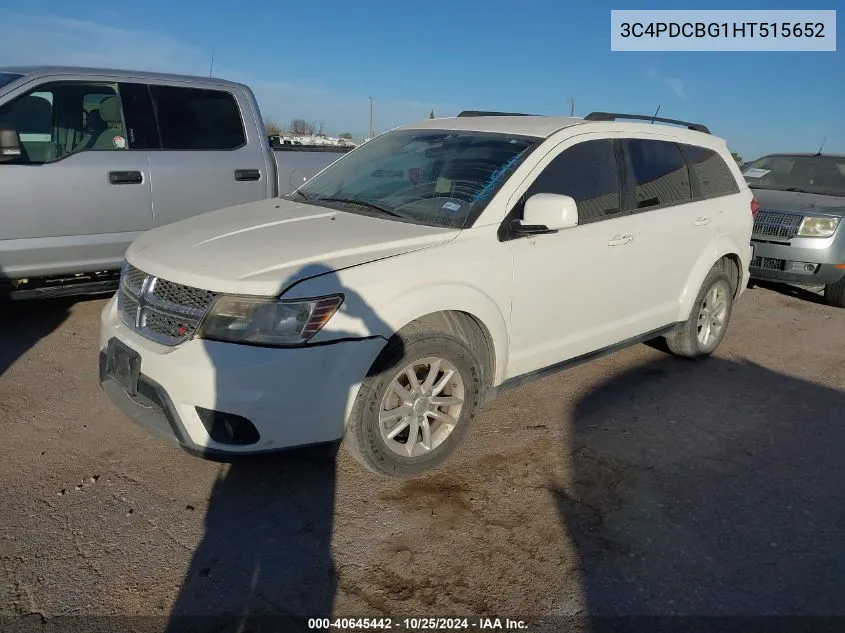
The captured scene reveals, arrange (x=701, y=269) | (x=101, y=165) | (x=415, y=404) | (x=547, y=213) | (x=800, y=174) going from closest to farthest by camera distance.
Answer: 1. (x=415, y=404)
2. (x=547, y=213)
3. (x=701, y=269)
4. (x=101, y=165)
5. (x=800, y=174)

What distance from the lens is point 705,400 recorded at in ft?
14.4

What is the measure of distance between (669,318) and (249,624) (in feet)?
11.4

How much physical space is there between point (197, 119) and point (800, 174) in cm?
741

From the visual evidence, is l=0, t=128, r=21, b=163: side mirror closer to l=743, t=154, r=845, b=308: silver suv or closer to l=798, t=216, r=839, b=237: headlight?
l=743, t=154, r=845, b=308: silver suv

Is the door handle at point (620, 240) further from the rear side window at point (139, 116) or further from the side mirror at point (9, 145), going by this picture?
the side mirror at point (9, 145)

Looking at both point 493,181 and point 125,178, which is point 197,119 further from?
point 493,181

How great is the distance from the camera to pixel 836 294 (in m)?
7.23

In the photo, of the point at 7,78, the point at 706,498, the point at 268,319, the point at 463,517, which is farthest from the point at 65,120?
the point at 706,498

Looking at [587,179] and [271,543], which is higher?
[587,179]

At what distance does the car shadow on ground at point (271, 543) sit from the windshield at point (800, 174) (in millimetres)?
7419

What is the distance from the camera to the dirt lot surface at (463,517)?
246 centimetres

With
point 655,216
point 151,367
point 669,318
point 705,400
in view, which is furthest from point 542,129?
point 151,367

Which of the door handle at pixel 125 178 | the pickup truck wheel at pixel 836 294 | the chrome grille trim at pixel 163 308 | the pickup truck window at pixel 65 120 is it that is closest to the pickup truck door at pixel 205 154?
the door handle at pixel 125 178

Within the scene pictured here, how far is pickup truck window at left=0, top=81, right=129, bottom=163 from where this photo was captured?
16.0ft
